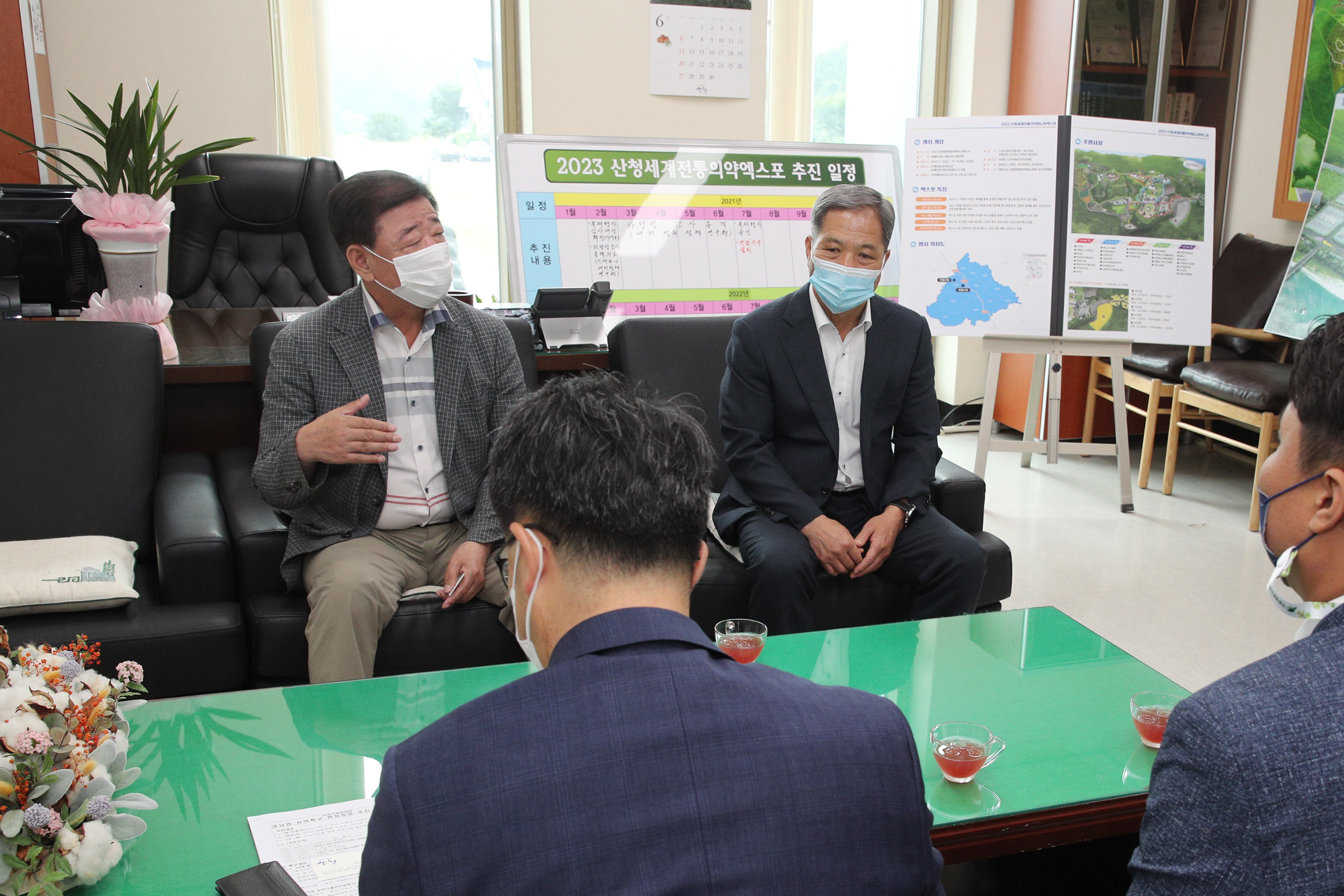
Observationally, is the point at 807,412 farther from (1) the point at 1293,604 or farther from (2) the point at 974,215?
(2) the point at 974,215

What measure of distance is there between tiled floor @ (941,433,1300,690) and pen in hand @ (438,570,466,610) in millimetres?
1705

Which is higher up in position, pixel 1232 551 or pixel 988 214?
pixel 988 214

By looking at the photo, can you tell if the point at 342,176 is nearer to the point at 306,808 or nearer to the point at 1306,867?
the point at 306,808

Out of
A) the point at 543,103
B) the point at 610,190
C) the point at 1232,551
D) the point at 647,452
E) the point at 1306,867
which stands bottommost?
the point at 1232,551

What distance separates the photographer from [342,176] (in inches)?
143

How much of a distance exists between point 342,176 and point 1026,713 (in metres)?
3.02

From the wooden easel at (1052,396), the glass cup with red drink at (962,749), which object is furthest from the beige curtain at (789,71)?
the glass cup with red drink at (962,749)

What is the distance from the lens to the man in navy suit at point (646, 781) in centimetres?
68

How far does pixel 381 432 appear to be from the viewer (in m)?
2.01

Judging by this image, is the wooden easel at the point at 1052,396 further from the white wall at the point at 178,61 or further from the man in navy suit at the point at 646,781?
the man in navy suit at the point at 646,781

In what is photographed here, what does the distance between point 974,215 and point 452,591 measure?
8.37ft

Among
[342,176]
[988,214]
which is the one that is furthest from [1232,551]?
[342,176]

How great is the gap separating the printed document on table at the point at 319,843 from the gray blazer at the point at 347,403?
848 millimetres

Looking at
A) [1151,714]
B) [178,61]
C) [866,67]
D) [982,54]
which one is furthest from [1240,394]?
[178,61]
